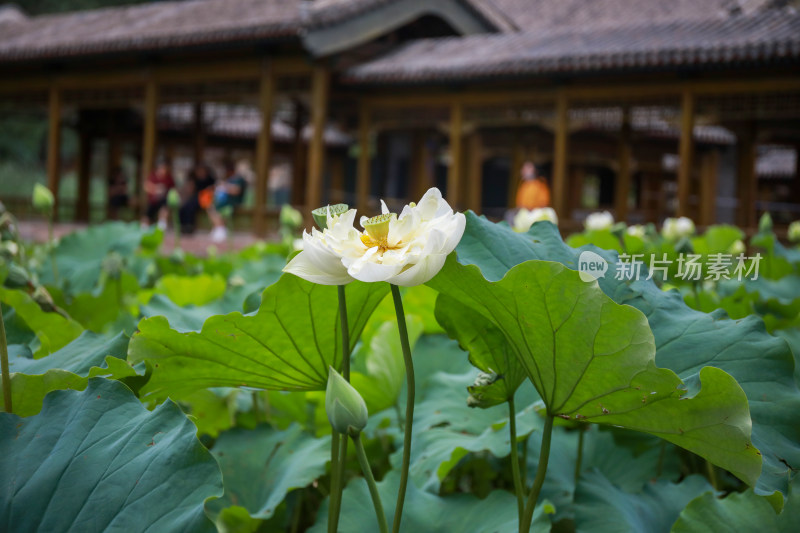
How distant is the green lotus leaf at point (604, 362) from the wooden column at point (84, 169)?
42.0 ft

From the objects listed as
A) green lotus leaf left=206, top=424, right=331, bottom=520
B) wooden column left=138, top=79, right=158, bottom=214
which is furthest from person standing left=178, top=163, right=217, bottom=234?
green lotus leaf left=206, top=424, right=331, bottom=520

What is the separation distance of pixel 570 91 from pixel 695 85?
45.3 inches

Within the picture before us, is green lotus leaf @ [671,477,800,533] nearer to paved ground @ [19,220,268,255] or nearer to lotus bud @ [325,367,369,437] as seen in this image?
lotus bud @ [325,367,369,437]

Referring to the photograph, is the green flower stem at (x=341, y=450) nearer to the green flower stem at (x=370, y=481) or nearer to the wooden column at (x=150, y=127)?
the green flower stem at (x=370, y=481)

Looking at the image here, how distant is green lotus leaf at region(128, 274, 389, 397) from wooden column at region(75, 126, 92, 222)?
41.2 ft

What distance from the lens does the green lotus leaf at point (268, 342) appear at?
2.60ft

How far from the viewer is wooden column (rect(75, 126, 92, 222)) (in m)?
12.4

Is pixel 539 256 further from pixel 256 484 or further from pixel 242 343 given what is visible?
pixel 256 484

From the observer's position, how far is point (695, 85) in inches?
264

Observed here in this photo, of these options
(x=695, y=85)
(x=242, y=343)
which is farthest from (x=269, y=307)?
(x=695, y=85)

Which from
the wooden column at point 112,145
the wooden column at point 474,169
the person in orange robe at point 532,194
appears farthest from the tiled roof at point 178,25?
the person in orange robe at point 532,194

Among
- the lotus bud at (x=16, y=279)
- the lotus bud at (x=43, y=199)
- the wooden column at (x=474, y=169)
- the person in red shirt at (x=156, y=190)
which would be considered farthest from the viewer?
the wooden column at (x=474, y=169)

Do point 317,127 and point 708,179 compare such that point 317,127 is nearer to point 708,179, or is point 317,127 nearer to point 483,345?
point 708,179

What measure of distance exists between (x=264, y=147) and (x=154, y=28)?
206 centimetres
